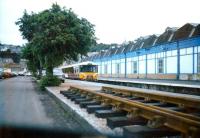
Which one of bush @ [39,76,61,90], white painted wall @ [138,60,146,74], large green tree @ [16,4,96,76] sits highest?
large green tree @ [16,4,96,76]

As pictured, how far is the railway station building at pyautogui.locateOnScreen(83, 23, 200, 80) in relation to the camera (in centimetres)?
4034

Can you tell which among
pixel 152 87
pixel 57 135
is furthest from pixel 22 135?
pixel 152 87

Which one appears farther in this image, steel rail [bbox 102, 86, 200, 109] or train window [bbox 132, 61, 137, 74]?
train window [bbox 132, 61, 137, 74]

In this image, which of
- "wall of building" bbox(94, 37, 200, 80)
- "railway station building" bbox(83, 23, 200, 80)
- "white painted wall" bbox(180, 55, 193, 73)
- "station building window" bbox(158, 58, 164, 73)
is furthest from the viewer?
"station building window" bbox(158, 58, 164, 73)

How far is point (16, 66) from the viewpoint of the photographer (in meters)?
172

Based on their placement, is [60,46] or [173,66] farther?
[173,66]

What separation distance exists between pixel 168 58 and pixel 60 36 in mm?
20424

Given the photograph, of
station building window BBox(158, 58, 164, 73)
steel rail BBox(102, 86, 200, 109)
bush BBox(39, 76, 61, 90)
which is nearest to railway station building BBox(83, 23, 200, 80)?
station building window BBox(158, 58, 164, 73)

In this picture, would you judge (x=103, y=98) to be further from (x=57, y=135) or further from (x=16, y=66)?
(x=16, y=66)

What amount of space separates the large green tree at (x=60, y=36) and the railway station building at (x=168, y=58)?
1325 centimetres

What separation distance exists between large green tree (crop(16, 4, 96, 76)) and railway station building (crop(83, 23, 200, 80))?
1325cm

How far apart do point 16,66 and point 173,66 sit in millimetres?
134317

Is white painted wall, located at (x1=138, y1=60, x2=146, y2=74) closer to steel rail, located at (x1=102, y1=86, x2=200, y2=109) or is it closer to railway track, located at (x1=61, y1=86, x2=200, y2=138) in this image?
steel rail, located at (x1=102, y1=86, x2=200, y2=109)

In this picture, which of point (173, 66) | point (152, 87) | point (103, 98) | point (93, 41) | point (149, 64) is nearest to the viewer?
point (103, 98)
